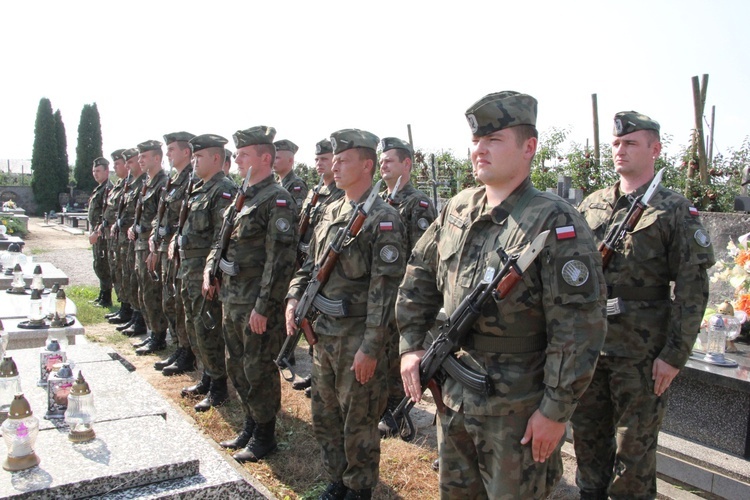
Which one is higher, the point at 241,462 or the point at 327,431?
the point at 327,431

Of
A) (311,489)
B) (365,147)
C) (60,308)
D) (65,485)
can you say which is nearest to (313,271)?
(365,147)

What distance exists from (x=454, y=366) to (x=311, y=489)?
2.21 metres

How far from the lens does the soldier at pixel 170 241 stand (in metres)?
6.93

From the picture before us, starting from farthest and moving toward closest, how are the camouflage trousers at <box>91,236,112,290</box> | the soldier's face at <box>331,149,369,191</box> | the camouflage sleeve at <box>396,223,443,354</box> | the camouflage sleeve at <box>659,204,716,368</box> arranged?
the camouflage trousers at <box>91,236,112,290</box>, the soldier's face at <box>331,149,369,191</box>, the camouflage sleeve at <box>659,204,716,368</box>, the camouflage sleeve at <box>396,223,443,354</box>

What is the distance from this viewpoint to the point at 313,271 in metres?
4.02

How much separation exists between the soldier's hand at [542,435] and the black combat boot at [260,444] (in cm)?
286

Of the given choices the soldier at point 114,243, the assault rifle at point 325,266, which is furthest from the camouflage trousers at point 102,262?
the assault rifle at point 325,266

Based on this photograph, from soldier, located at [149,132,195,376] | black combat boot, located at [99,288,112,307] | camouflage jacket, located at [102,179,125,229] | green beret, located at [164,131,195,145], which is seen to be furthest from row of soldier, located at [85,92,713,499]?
black combat boot, located at [99,288,112,307]

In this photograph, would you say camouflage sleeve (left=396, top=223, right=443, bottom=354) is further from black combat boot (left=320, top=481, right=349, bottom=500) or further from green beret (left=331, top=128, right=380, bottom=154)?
black combat boot (left=320, top=481, right=349, bottom=500)

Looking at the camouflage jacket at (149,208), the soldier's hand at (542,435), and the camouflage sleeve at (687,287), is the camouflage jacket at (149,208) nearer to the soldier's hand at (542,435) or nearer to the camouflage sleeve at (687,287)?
the camouflage sleeve at (687,287)

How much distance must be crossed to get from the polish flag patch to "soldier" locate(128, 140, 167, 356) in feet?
20.4

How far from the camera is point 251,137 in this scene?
5051 millimetres

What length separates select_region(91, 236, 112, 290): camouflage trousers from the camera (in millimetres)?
10477

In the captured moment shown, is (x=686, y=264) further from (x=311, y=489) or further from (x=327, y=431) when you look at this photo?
(x=311, y=489)
